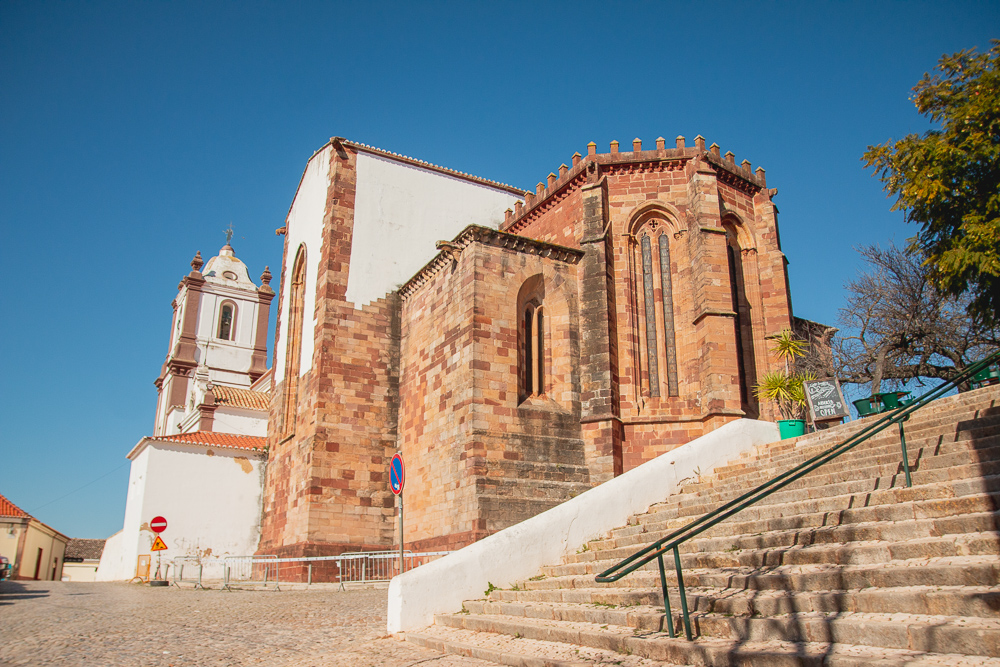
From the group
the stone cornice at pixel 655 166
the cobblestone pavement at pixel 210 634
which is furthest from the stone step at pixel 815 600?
the stone cornice at pixel 655 166

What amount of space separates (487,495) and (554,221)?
8.26m

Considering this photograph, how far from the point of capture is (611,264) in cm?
1825

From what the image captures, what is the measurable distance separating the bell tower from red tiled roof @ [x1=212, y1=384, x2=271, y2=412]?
10.7 metres

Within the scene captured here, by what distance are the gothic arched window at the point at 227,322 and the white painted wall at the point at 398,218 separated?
27045mm

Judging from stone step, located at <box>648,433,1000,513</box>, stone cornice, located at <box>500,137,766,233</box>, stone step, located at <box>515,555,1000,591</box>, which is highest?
stone cornice, located at <box>500,137,766,233</box>

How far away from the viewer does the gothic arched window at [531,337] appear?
686 inches

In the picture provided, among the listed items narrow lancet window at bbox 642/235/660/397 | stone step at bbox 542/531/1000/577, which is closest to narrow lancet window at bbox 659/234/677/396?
narrow lancet window at bbox 642/235/660/397

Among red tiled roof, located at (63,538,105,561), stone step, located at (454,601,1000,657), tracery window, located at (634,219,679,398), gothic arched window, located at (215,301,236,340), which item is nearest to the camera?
stone step, located at (454,601,1000,657)

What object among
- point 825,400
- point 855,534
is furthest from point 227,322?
point 855,534

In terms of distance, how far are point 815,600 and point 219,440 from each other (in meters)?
23.0

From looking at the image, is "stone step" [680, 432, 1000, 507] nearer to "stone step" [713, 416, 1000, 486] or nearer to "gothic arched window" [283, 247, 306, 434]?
Answer: "stone step" [713, 416, 1000, 486]

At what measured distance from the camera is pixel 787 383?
16156 mm

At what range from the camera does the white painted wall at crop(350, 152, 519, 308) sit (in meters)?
21.7

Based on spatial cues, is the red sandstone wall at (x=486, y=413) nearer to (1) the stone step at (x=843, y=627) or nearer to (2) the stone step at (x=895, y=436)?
(2) the stone step at (x=895, y=436)
